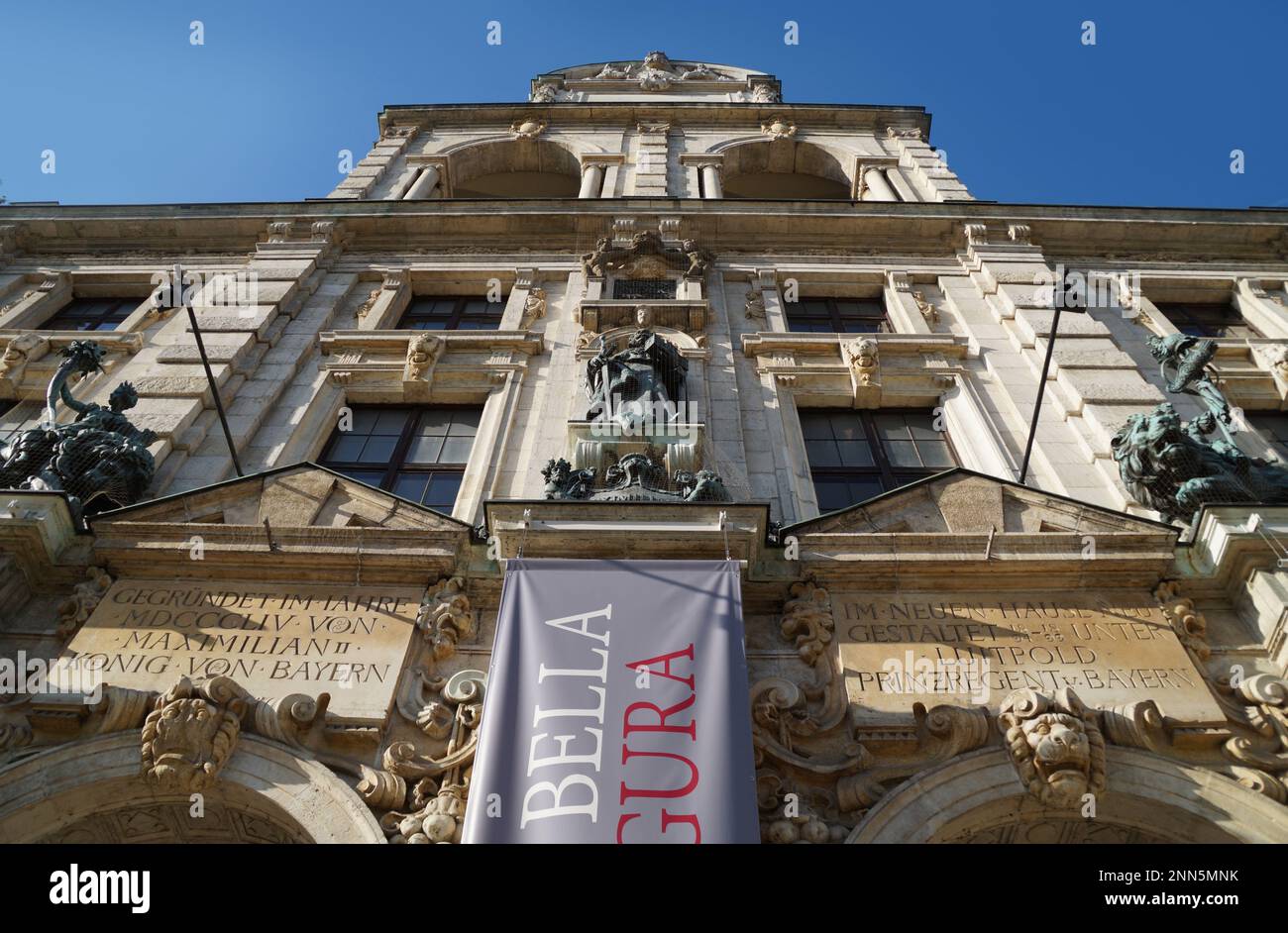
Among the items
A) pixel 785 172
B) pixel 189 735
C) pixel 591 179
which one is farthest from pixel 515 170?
pixel 189 735

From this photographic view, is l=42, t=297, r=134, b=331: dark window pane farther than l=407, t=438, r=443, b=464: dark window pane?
Yes

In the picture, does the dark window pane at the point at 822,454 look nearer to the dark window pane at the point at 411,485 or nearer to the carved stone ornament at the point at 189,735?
the dark window pane at the point at 411,485

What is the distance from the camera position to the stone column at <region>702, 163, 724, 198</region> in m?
21.6

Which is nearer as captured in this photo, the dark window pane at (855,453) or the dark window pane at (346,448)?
the dark window pane at (855,453)

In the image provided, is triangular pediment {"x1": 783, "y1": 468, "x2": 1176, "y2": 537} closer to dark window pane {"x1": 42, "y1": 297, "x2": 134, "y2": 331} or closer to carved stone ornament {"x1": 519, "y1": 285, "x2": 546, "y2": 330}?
carved stone ornament {"x1": 519, "y1": 285, "x2": 546, "y2": 330}

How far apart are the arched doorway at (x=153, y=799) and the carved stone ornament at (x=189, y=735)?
0.42ft

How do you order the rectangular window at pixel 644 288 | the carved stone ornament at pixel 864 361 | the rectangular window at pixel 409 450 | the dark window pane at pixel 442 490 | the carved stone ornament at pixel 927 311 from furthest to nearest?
the rectangular window at pixel 644 288, the carved stone ornament at pixel 927 311, the carved stone ornament at pixel 864 361, the rectangular window at pixel 409 450, the dark window pane at pixel 442 490

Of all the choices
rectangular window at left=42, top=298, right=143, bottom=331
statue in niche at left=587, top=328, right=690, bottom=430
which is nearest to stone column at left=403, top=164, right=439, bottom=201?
rectangular window at left=42, top=298, right=143, bottom=331

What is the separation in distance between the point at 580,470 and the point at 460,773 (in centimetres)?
388

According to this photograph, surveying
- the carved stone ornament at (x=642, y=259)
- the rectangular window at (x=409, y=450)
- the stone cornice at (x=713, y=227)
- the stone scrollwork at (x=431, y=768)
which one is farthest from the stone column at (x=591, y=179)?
the stone scrollwork at (x=431, y=768)

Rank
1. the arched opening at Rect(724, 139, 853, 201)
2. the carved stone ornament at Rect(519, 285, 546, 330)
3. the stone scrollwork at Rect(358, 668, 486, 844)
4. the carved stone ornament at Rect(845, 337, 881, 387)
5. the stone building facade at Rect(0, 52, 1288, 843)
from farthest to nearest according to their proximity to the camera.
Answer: the arched opening at Rect(724, 139, 853, 201) → the carved stone ornament at Rect(519, 285, 546, 330) → the carved stone ornament at Rect(845, 337, 881, 387) → the stone building facade at Rect(0, 52, 1288, 843) → the stone scrollwork at Rect(358, 668, 486, 844)

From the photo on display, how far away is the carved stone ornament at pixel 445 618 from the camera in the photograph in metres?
9.26

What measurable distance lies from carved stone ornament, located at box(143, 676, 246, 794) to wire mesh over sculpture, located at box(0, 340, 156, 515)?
3.56m
